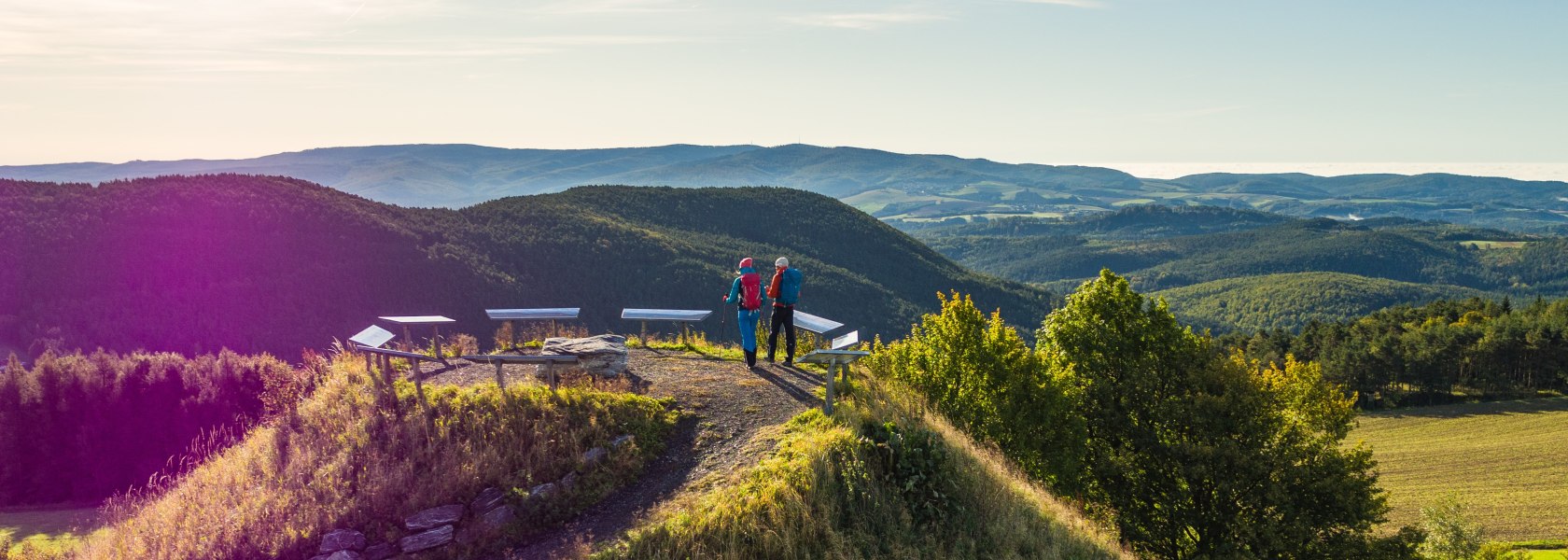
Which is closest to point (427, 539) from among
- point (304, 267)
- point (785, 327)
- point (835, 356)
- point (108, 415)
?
point (835, 356)

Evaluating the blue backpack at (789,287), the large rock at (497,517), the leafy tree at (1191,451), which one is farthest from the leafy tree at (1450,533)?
the large rock at (497,517)

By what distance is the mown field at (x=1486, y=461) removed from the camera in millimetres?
42344

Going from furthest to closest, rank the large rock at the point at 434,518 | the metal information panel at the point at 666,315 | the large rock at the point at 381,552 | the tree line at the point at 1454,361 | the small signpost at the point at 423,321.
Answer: the tree line at the point at 1454,361 < the metal information panel at the point at 666,315 < the small signpost at the point at 423,321 < the large rock at the point at 434,518 < the large rock at the point at 381,552

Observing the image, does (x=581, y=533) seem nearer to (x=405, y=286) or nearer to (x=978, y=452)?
(x=978, y=452)

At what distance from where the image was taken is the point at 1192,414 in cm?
1856

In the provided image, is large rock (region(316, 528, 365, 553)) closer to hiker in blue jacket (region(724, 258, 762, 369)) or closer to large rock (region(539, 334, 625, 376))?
large rock (region(539, 334, 625, 376))

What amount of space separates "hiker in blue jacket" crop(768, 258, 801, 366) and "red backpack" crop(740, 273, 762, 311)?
10.7 inches

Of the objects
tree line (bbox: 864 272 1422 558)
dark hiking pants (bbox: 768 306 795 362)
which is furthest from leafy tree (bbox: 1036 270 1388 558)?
dark hiking pants (bbox: 768 306 795 362)

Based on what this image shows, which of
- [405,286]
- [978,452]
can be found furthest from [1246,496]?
[405,286]

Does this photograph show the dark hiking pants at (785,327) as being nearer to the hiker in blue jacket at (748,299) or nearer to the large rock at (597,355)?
the hiker in blue jacket at (748,299)

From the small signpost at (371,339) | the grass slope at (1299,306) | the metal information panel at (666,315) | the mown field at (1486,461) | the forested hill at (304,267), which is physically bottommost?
the grass slope at (1299,306)

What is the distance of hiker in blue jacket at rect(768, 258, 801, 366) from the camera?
14930 millimetres

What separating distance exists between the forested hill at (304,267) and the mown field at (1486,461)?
57.5m

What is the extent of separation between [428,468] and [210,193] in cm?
10501
